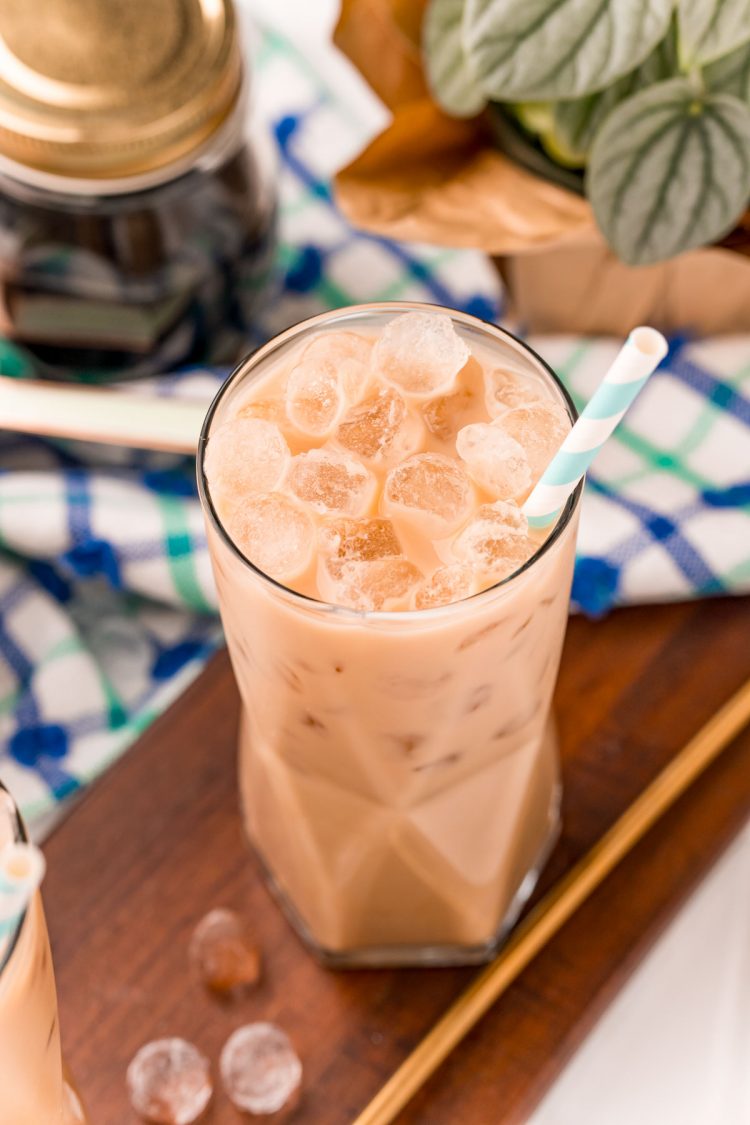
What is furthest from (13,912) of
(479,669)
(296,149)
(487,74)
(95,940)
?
(296,149)

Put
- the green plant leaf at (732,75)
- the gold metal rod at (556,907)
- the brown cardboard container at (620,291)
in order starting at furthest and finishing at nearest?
the brown cardboard container at (620,291)
the green plant leaf at (732,75)
the gold metal rod at (556,907)

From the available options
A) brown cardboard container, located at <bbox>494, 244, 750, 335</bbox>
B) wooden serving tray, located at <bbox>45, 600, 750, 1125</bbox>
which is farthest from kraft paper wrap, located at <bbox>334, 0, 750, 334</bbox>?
wooden serving tray, located at <bbox>45, 600, 750, 1125</bbox>

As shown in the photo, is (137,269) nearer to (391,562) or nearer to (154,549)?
(154,549)

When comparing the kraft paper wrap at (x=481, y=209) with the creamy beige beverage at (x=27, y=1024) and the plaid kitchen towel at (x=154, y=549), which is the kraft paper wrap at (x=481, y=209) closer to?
the plaid kitchen towel at (x=154, y=549)

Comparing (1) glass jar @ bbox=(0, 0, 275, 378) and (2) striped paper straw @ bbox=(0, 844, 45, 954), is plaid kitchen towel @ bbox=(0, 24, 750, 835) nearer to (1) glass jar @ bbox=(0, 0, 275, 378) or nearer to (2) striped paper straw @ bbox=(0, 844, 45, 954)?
(1) glass jar @ bbox=(0, 0, 275, 378)

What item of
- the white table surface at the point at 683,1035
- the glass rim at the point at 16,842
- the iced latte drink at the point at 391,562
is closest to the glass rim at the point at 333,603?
the iced latte drink at the point at 391,562

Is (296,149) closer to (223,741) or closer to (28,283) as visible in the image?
(28,283)
